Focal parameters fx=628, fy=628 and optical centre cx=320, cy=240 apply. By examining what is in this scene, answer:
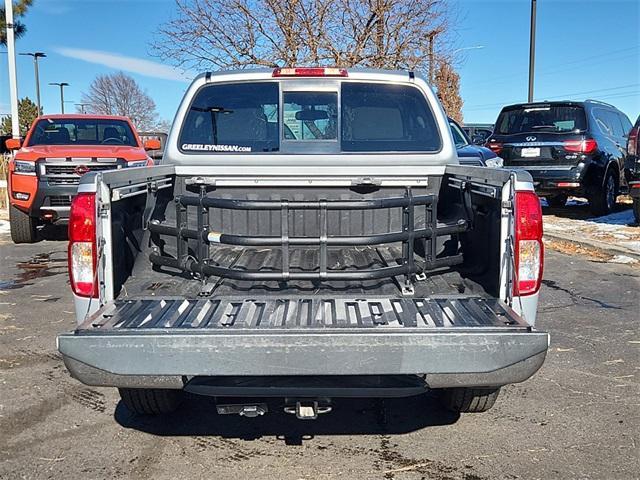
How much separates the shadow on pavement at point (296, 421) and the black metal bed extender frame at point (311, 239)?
88 cm

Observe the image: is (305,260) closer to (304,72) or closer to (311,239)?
(311,239)

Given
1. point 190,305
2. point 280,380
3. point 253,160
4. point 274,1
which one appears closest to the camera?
point 280,380

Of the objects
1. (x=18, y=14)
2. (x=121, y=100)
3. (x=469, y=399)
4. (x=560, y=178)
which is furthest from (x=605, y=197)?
(x=121, y=100)

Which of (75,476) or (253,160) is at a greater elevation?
(253,160)

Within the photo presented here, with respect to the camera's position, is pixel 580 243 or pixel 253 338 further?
pixel 580 243

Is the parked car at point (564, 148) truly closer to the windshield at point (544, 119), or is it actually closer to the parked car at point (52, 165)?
the windshield at point (544, 119)

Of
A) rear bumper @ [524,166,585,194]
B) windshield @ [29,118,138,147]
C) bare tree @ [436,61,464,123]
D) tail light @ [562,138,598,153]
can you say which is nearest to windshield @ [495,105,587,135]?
tail light @ [562,138,598,153]

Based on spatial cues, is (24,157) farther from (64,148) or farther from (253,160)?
(253,160)

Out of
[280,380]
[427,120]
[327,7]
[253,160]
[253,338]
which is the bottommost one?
[280,380]

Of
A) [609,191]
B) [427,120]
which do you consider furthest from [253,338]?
[609,191]

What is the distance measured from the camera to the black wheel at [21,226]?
10.4 m

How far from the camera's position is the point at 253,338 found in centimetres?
266

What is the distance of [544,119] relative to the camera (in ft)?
40.4

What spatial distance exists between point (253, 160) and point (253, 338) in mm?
1681
